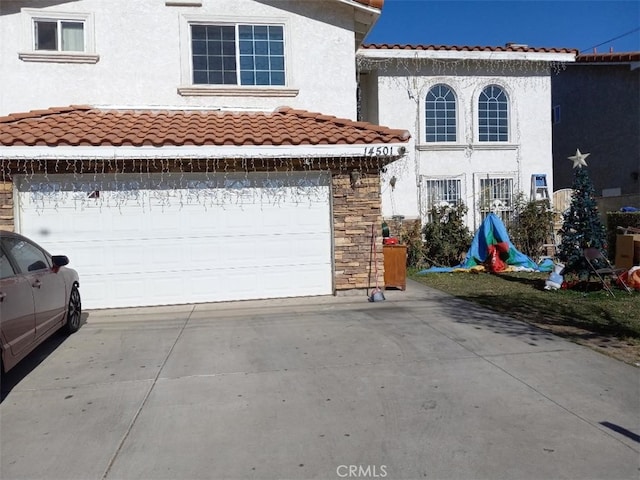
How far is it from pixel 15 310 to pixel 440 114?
12784 mm

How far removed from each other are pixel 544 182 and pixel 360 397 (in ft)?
41.9

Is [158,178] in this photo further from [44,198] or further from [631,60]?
[631,60]

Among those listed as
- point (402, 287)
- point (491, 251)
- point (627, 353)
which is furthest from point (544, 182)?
point (627, 353)

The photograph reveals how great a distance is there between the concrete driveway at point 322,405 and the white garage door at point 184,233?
186 cm

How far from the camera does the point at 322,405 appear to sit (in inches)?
174

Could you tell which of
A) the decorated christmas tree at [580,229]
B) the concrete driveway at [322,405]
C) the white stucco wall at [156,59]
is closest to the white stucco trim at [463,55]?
the white stucco wall at [156,59]

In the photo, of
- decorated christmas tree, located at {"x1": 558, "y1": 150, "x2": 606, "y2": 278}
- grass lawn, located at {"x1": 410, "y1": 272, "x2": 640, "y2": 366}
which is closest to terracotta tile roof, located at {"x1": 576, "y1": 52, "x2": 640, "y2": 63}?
decorated christmas tree, located at {"x1": 558, "y1": 150, "x2": 606, "y2": 278}

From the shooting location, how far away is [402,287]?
10.0 m

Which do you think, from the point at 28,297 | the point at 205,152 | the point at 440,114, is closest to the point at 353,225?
the point at 205,152

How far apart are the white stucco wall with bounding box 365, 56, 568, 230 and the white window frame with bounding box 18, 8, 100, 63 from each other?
24.5 ft

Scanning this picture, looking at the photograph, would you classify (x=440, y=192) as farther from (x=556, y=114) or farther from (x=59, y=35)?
(x=59, y=35)

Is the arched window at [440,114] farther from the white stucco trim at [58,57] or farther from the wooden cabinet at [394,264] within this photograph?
the white stucco trim at [58,57]

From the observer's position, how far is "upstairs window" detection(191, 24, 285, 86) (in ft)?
35.4

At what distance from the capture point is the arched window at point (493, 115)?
599 inches
